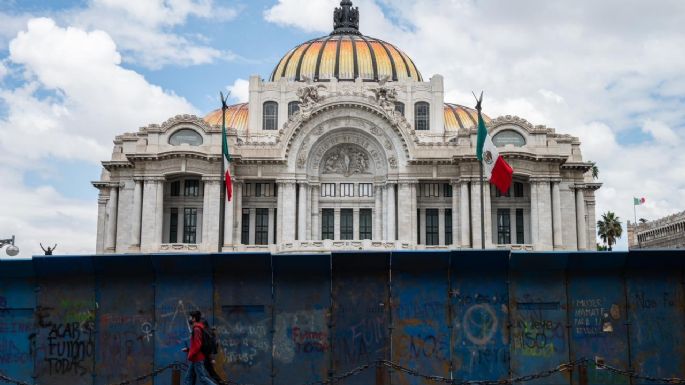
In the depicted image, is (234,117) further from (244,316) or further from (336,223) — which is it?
(244,316)

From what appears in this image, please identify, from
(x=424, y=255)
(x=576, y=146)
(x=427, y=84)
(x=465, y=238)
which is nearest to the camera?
(x=424, y=255)

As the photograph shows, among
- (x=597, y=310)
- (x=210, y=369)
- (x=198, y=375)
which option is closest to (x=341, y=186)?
(x=597, y=310)

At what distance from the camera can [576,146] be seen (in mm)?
66750

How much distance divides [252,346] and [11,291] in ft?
23.0

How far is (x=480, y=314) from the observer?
20.7m

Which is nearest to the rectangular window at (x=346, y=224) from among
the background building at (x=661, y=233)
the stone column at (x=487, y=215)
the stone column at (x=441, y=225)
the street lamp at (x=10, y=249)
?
the stone column at (x=441, y=225)

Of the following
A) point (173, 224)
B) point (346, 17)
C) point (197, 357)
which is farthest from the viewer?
point (346, 17)

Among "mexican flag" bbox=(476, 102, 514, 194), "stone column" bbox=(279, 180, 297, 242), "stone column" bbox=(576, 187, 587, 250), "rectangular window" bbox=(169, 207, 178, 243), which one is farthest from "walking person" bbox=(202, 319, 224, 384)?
"stone column" bbox=(576, 187, 587, 250)

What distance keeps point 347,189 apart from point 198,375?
157ft

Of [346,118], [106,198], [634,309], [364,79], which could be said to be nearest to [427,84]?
[364,79]

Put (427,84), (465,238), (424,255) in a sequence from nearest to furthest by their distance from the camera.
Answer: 1. (424,255)
2. (465,238)
3. (427,84)

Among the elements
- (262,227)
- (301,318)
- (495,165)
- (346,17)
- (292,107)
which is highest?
(346,17)

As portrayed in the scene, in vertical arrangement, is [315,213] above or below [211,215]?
above

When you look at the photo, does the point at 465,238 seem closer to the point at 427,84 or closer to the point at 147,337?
the point at 427,84
